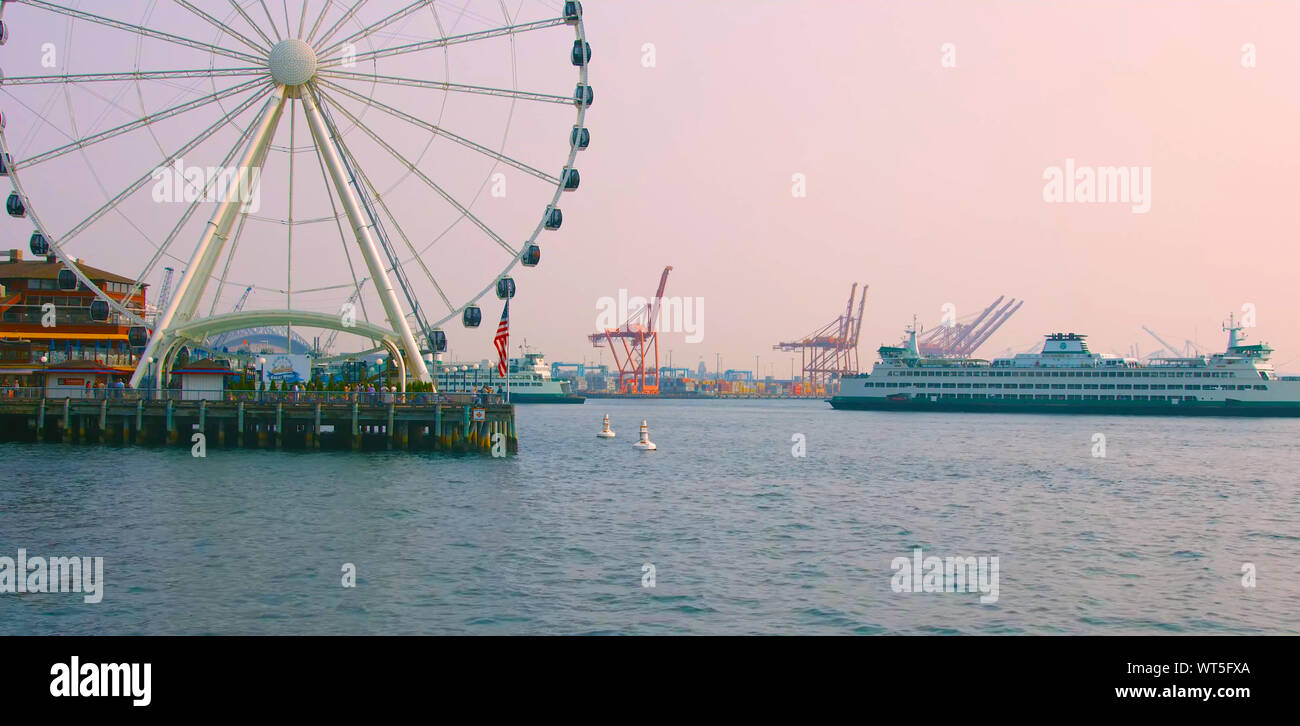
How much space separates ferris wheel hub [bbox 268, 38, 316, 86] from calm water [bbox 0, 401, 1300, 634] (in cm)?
1928

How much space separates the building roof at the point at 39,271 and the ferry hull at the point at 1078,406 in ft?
347

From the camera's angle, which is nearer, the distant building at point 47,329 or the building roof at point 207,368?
the building roof at point 207,368

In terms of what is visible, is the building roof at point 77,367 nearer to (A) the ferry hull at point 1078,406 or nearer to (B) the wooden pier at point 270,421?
(B) the wooden pier at point 270,421

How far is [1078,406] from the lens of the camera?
144 meters

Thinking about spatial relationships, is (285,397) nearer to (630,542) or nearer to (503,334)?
(503,334)

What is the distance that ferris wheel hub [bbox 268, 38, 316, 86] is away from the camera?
53969mm

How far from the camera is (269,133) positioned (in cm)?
5588

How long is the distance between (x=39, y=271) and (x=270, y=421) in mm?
31174

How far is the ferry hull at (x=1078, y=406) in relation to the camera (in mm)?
136125

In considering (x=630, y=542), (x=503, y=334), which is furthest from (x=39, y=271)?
(x=630, y=542)

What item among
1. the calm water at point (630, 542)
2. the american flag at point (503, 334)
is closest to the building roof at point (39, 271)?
the calm water at point (630, 542)

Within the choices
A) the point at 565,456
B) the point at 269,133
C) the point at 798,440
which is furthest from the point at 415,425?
the point at 798,440

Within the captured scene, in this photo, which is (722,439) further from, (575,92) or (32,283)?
(32,283)

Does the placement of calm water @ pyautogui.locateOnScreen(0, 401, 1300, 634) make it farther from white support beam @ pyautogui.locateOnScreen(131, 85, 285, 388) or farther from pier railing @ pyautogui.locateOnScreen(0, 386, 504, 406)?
white support beam @ pyautogui.locateOnScreen(131, 85, 285, 388)
